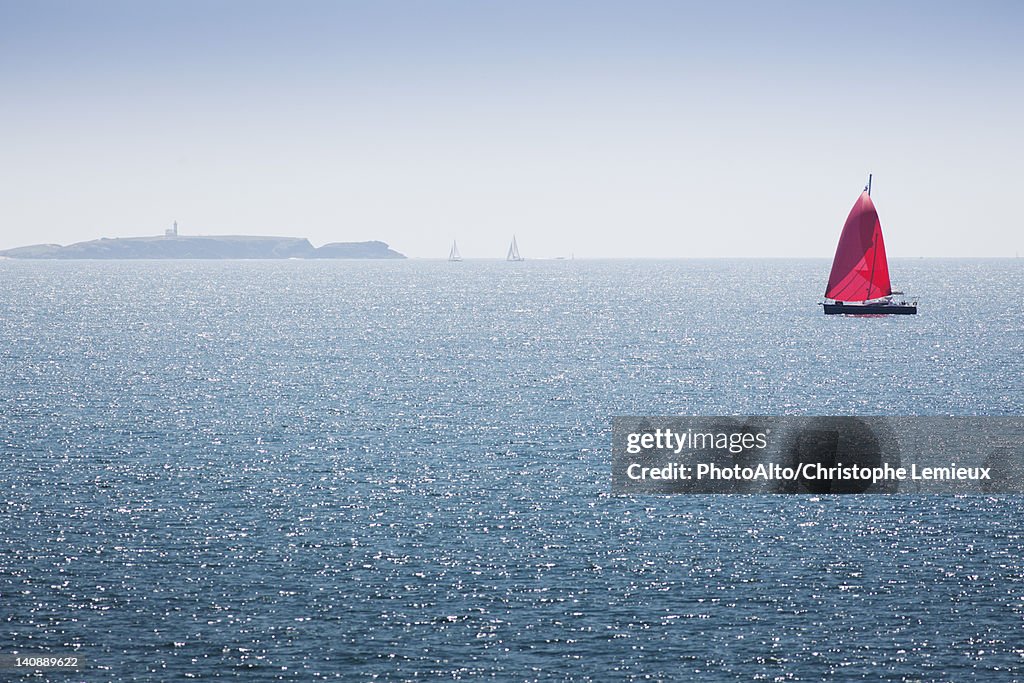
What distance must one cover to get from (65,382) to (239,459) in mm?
51241

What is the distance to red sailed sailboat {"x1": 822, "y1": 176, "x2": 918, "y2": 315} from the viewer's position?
595ft

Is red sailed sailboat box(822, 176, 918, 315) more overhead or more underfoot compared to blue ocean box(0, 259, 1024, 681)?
more overhead

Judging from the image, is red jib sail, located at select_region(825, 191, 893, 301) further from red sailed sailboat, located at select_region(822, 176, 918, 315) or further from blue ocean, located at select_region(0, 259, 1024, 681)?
blue ocean, located at select_region(0, 259, 1024, 681)

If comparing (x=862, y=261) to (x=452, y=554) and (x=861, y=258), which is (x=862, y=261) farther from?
(x=452, y=554)

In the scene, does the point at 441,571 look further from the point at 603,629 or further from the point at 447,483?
the point at 447,483

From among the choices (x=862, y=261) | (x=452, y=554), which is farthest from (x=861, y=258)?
(x=452, y=554)

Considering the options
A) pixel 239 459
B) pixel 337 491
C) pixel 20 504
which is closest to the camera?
pixel 20 504

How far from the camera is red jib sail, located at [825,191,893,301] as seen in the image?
182 meters

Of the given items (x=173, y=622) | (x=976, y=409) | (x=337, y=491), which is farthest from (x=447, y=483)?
(x=976, y=409)

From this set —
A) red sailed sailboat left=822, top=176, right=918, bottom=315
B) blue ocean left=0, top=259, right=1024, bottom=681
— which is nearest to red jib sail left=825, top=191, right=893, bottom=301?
red sailed sailboat left=822, top=176, right=918, bottom=315

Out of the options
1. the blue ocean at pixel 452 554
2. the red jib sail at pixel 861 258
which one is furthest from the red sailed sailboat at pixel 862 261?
the blue ocean at pixel 452 554

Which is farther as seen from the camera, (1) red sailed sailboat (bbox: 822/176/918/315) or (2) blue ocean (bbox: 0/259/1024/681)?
(1) red sailed sailboat (bbox: 822/176/918/315)

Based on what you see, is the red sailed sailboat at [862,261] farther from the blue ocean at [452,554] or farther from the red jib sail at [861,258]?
the blue ocean at [452,554]

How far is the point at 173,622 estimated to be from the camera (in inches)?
2173
